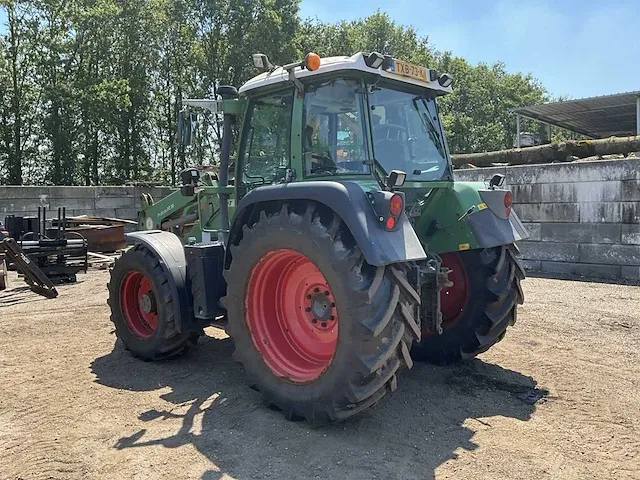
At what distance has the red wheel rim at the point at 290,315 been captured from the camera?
148 inches

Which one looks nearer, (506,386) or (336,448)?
(336,448)

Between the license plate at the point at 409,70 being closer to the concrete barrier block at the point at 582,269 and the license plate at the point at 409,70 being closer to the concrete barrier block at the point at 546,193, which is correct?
the concrete barrier block at the point at 546,193

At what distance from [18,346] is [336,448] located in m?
3.77

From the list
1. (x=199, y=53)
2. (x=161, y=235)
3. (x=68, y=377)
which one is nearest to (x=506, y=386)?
(x=161, y=235)

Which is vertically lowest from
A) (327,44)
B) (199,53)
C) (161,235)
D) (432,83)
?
(161,235)

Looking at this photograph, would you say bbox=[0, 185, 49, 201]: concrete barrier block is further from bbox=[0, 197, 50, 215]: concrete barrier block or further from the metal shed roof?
the metal shed roof

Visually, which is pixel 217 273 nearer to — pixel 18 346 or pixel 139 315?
pixel 139 315

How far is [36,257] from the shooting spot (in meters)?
8.74

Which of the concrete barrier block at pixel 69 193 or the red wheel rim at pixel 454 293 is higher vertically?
the concrete barrier block at pixel 69 193

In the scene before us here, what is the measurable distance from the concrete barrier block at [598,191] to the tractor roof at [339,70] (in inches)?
198

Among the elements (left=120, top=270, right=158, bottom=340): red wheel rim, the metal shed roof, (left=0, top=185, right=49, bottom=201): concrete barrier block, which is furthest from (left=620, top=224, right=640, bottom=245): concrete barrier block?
(left=0, top=185, right=49, bottom=201): concrete barrier block

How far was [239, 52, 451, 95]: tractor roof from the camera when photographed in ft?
12.2

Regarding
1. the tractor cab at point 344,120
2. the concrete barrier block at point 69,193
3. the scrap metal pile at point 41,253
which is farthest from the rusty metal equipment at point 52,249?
the tractor cab at point 344,120

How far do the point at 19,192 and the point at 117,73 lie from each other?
43.3 feet
